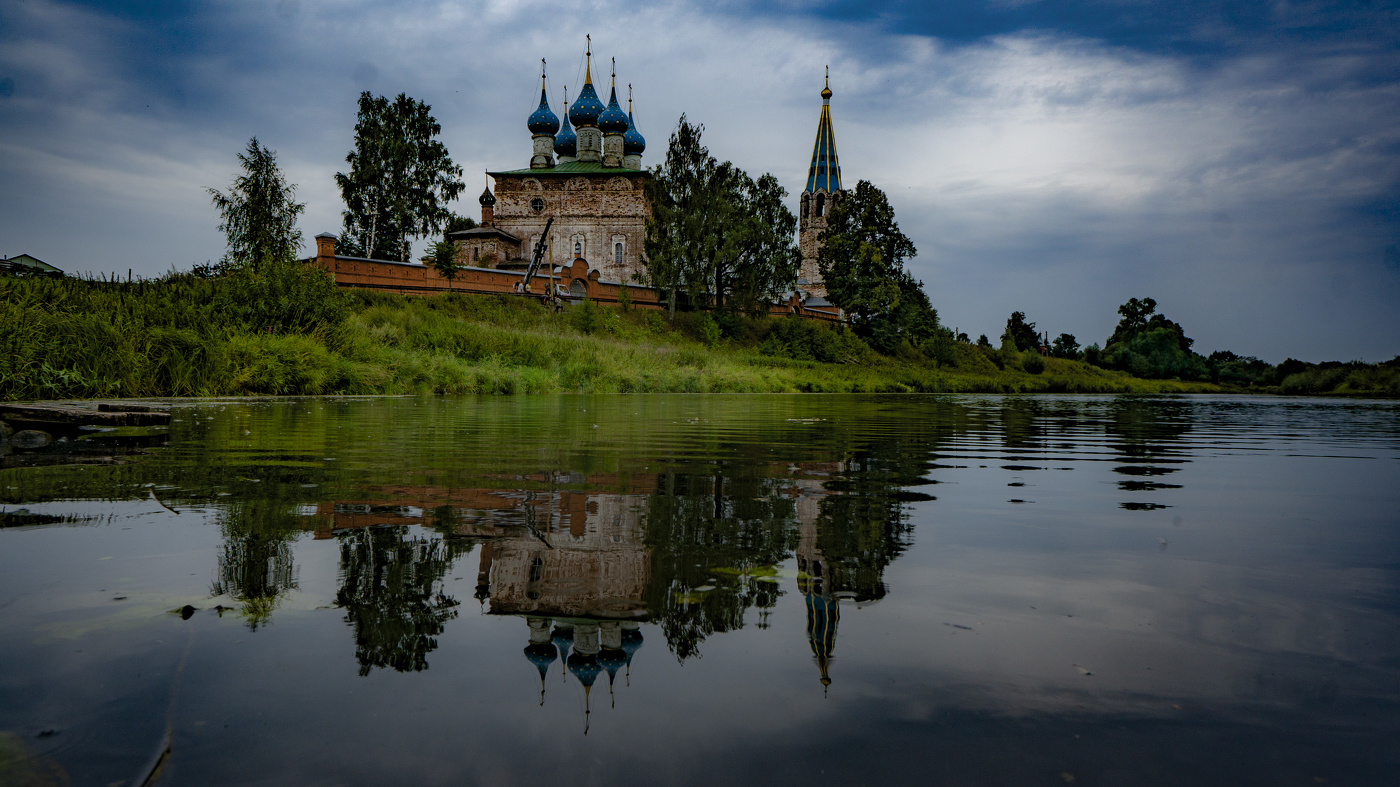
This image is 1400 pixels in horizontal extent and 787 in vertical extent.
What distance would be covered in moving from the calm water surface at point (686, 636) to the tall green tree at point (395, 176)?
46.5m

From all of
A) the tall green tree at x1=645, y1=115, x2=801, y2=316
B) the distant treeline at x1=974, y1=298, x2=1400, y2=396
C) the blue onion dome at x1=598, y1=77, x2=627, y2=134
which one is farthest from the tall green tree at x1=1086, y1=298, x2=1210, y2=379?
the blue onion dome at x1=598, y1=77, x2=627, y2=134

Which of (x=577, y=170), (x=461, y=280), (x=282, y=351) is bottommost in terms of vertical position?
(x=282, y=351)

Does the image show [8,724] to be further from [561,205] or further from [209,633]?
[561,205]

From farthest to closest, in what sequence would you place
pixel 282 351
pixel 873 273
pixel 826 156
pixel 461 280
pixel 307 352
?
pixel 826 156
pixel 873 273
pixel 461 280
pixel 307 352
pixel 282 351

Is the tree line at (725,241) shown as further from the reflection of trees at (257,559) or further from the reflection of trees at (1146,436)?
the reflection of trees at (257,559)

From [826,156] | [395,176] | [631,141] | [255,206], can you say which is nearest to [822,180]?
[826,156]

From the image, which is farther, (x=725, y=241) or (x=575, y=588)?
(x=725, y=241)

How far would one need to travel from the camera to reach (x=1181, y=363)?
58.5 meters

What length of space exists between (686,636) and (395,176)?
50.5 metres

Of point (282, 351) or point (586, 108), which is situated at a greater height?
point (586, 108)

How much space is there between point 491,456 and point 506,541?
2965mm

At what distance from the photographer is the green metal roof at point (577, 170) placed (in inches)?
2328

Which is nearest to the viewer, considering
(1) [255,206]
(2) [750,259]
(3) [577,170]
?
(1) [255,206]

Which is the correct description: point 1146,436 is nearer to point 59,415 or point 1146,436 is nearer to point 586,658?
point 586,658
